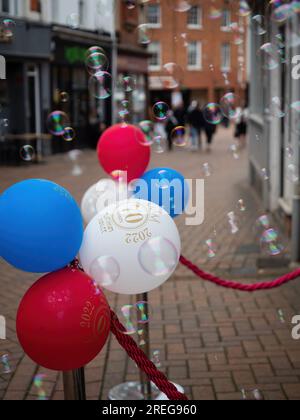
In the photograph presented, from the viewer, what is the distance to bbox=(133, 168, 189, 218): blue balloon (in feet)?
12.2

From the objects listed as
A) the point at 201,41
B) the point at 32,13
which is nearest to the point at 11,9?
the point at 32,13

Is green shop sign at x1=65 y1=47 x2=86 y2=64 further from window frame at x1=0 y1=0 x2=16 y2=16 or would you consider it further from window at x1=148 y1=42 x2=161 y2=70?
window at x1=148 y1=42 x2=161 y2=70

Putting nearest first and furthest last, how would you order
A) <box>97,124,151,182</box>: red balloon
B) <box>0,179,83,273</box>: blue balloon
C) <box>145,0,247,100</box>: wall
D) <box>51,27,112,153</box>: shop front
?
<box>0,179,83,273</box>: blue balloon < <box>97,124,151,182</box>: red balloon < <box>51,27,112,153</box>: shop front < <box>145,0,247,100</box>: wall

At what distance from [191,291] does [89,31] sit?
731 inches

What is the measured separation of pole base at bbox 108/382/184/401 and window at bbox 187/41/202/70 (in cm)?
3690

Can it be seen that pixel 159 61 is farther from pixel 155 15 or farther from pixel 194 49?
pixel 194 49

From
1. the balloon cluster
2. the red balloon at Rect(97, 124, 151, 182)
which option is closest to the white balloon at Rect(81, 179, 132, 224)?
the red balloon at Rect(97, 124, 151, 182)

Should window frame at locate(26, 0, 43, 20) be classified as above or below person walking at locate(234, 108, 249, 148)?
above

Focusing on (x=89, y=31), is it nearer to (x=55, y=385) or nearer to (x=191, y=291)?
(x=191, y=291)

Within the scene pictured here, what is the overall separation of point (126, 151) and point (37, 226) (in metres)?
1.45

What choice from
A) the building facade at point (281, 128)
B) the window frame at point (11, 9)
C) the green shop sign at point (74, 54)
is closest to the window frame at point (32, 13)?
the window frame at point (11, 9)

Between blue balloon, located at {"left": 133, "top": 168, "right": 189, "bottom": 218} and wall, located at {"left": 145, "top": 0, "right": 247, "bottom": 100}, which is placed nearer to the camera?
blue balloon, located at {"left": 133, "top": 168, "right": 189, "bottom": 218}

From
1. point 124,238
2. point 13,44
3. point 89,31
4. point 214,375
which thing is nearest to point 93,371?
point 214,375

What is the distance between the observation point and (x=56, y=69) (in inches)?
812
